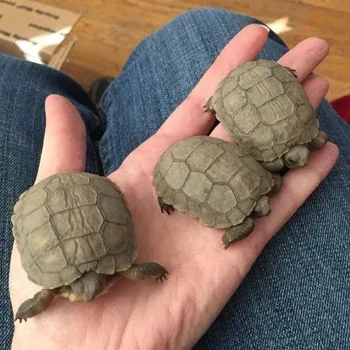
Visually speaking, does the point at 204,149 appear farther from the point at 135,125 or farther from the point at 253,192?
the point at 135,125

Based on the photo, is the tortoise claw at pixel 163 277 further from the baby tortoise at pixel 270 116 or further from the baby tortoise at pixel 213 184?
the baby tortoise at pixel 270 116

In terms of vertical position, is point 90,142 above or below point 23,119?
below

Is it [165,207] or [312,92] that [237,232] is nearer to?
[165,207]

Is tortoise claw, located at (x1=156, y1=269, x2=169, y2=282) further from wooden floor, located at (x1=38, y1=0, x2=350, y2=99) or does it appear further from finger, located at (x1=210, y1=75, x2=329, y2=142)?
wooden floor, located at (x1=38, y1=0, x2=350, y2=99)

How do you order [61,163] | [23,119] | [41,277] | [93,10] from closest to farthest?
[41,277], [61,163], [23,119], [93,10]

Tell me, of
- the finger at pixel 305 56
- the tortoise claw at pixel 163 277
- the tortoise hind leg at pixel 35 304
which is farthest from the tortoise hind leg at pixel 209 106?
the tortoise hind leg at pixel 35 304

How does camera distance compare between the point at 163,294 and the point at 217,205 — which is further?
the point at 217,205

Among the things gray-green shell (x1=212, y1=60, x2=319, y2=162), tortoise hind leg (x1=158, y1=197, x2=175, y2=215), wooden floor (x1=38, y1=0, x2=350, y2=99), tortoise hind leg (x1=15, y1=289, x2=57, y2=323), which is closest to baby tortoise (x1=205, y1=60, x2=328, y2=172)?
gray-green shell (x1=212, y1=60, x2=319, y2=162)

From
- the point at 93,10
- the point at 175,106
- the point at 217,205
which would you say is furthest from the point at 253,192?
the point at 93,10
